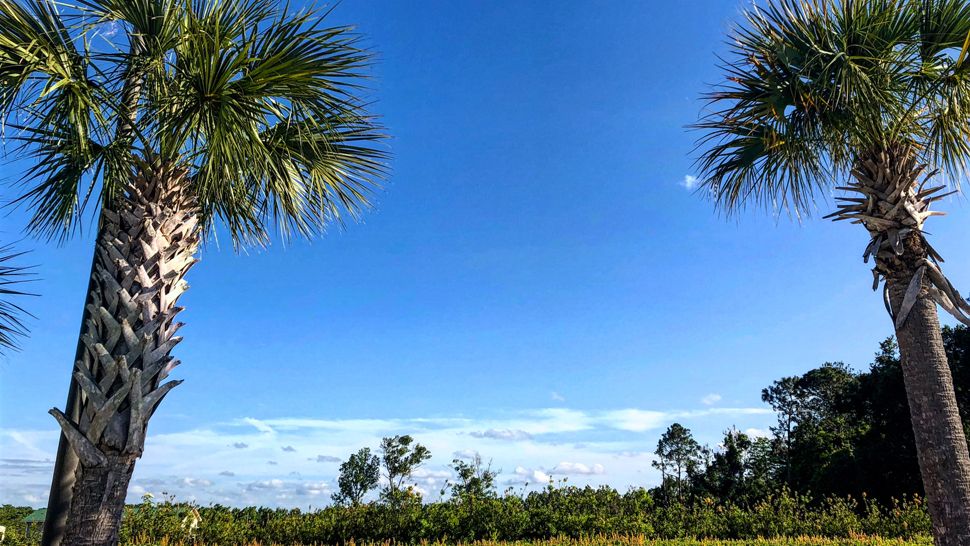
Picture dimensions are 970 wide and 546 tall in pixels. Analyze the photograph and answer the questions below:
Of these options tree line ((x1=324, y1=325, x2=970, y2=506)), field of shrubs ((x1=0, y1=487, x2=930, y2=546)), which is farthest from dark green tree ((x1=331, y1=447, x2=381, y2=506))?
field of shrubs ((x1=0, y1=487, x2=930, y2=546))

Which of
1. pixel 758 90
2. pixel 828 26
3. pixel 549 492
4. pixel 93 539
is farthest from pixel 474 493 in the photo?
pixel 828 26

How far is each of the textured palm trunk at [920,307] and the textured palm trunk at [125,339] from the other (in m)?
7.77

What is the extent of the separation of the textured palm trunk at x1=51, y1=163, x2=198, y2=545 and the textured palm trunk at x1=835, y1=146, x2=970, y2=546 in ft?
25.5

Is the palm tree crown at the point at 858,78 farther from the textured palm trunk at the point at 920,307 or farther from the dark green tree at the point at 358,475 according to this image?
the dark green tree at the point at 358,475

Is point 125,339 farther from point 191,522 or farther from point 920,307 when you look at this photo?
point 920,307

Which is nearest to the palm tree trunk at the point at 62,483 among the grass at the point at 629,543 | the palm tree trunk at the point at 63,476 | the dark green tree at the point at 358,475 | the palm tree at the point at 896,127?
the palm tree trunk at the point at 63,476

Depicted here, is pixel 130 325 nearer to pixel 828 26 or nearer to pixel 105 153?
pixel 105 153

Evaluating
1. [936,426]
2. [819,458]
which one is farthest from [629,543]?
[819,458]

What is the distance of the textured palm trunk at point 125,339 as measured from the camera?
499 cm

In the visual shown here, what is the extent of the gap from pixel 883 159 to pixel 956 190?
1051 millimetres

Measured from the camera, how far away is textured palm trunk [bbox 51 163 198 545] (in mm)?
4992

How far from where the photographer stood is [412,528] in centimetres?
1046

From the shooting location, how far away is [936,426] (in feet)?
20.2

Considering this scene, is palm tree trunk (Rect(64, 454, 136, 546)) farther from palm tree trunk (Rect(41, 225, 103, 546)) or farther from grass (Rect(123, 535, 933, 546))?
grass (Rect(123, 535, 933, 546))
